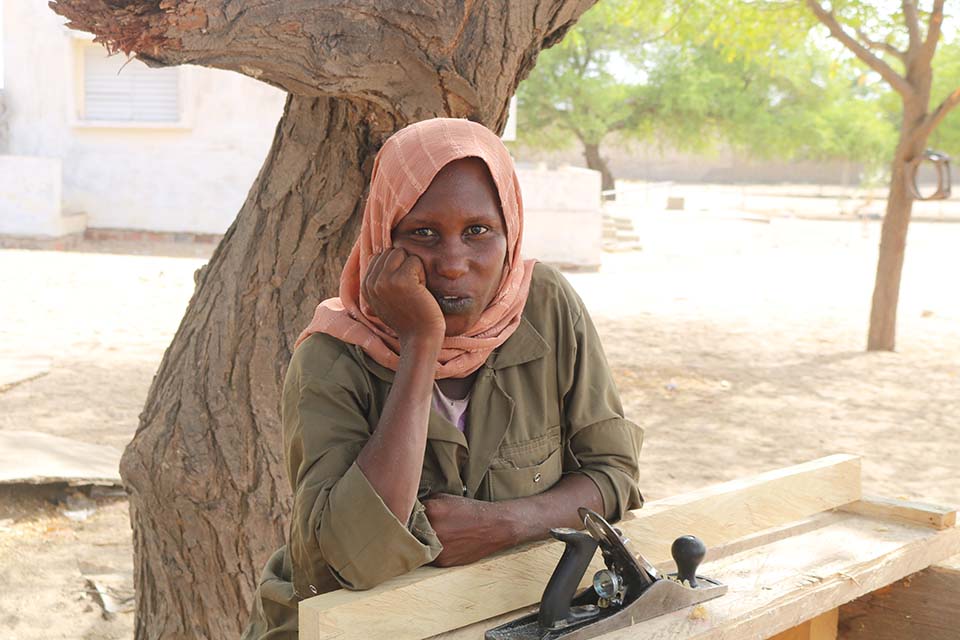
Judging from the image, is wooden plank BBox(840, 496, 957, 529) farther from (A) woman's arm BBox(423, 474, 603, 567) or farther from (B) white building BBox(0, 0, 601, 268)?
(B) white building BBox(0, 0, 601, 268)

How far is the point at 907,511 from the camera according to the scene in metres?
2.53

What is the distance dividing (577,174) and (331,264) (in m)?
13.4

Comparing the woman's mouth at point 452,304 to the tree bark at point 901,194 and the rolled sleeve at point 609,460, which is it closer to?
the rolled sleeve at point 609,460

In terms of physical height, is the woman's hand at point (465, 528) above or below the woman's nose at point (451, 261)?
below

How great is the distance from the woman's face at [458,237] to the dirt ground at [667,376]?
2755 mm

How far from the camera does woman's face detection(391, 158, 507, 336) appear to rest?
191 cm

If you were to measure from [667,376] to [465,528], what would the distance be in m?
7.32

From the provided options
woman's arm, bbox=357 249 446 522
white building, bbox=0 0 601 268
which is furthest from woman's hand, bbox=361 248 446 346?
white building, bbox=0 0 601 268

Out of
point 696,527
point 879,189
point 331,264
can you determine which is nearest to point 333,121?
point 331,264

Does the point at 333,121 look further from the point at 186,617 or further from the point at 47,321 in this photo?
the point at 47,321

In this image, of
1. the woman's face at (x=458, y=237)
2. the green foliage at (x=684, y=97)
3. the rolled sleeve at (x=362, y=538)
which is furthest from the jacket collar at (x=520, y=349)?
the green foliage at (x=684, y=97)

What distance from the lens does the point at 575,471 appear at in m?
2.10

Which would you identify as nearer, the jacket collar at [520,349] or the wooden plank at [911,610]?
the jacket collar at [520,349]

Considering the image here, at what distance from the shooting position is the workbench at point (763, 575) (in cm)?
176
